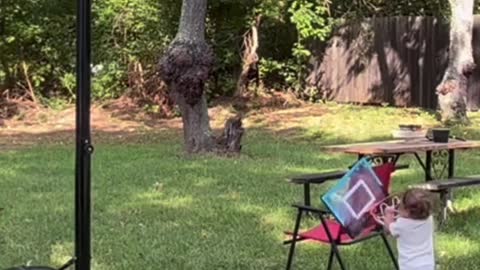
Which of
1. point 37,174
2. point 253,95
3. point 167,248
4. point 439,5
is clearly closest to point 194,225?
point 167,248

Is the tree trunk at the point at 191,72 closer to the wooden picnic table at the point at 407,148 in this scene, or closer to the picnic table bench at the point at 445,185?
the wooden picnic table at the point at 407,148

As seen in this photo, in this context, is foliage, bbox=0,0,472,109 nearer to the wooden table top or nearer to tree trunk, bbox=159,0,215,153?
tree trunk, bbox=159,0,215,153

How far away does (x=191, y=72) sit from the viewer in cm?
1110

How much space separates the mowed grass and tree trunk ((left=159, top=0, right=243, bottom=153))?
341 mm

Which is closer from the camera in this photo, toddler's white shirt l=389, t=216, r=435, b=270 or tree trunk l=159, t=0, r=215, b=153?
toddler's white shirt l=389, t=216, r=435, b=270

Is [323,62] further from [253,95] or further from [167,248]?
[167,248]

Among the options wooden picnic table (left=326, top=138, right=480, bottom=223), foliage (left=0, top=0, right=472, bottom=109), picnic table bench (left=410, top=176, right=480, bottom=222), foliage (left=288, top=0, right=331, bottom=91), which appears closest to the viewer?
picnic table bench (left=410, top=176, right=480, bottom=222)

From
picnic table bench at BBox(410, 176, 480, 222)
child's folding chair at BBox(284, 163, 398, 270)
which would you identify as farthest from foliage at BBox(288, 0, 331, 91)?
child's folding chair at BBox(284, 163, 398, 270)

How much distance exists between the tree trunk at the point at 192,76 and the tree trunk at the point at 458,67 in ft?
15.8

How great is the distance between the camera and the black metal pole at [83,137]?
3.33 metres

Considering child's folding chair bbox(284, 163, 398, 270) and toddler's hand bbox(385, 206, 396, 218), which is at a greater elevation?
toddler's hand bbox(385, 206, 396, 218)

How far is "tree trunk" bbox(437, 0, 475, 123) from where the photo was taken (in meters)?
14.5

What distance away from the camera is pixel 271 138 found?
1379 cm

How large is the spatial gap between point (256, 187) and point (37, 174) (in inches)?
108
